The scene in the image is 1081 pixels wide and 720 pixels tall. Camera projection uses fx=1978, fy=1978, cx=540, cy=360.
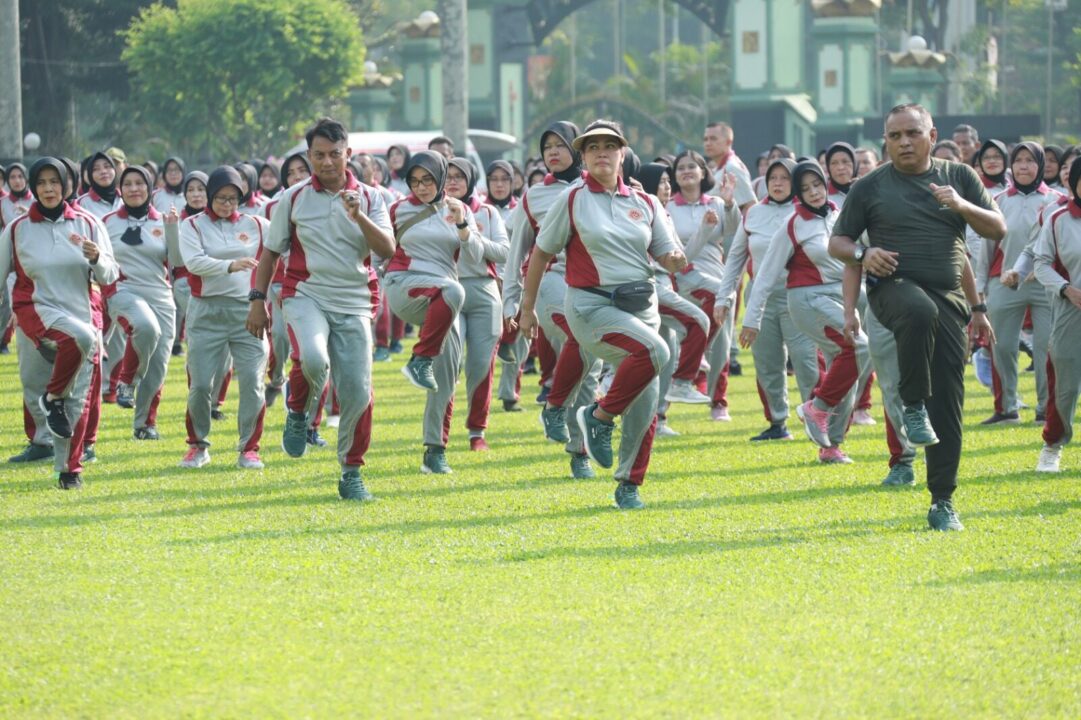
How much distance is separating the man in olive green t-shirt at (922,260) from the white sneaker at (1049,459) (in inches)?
106

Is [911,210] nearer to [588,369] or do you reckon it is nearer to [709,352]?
[588,369]

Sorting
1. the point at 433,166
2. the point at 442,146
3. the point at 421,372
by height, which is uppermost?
the point at 433,166

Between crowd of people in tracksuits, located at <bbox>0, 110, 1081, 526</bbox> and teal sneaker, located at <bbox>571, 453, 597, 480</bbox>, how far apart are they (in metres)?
0.01

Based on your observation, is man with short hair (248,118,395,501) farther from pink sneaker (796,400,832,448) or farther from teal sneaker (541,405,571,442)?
pink sneaker (796,400,832,448)

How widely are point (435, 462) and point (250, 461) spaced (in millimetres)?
1256

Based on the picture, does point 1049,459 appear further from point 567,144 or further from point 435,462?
point 435,462

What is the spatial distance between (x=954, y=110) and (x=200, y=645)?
192 feet

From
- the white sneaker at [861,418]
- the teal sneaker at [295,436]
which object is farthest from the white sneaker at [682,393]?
the teal sneaker at [295,436]

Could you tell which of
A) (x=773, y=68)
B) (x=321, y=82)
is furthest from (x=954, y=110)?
(x=321, y=82)

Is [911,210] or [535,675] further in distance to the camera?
[911,210]

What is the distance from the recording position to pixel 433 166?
41.5 ft

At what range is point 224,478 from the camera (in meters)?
12.5

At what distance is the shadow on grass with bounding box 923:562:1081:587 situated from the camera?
8469 millimetres

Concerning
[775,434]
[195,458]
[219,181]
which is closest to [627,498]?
[195,458]
